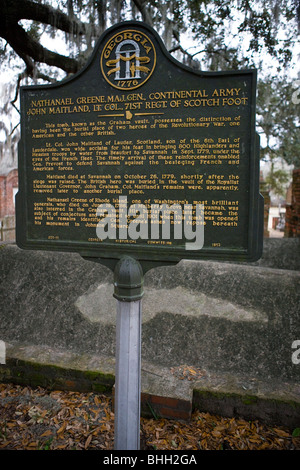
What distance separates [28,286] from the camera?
12.9ft

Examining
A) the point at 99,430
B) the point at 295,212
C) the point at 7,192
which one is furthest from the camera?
the point at 7,192

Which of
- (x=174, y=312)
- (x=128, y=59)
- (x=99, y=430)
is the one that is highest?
(x=128, y=59)

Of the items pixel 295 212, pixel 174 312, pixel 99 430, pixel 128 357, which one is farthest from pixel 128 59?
pixel 295 212

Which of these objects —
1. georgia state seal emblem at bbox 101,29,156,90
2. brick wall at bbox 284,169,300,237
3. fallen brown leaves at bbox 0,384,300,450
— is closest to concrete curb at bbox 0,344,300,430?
fallen brown leaves at bbox 0,384,300,450

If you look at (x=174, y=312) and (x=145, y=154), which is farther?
(x=174, y=312)

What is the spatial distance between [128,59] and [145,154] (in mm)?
634

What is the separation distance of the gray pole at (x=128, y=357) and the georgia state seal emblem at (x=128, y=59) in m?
1.23

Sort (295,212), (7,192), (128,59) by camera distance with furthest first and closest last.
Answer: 1. (7,192)
2. (295,212)
3. (128,59)

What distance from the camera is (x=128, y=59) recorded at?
2.09 m

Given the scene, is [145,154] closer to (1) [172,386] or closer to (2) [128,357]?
(2) [128,357]

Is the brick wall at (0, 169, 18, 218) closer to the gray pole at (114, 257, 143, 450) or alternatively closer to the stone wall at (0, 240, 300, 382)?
the stone wall at (0, 240, 300, 382)

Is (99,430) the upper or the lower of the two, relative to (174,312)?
lower

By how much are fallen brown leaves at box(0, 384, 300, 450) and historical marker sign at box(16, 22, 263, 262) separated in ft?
5.14
